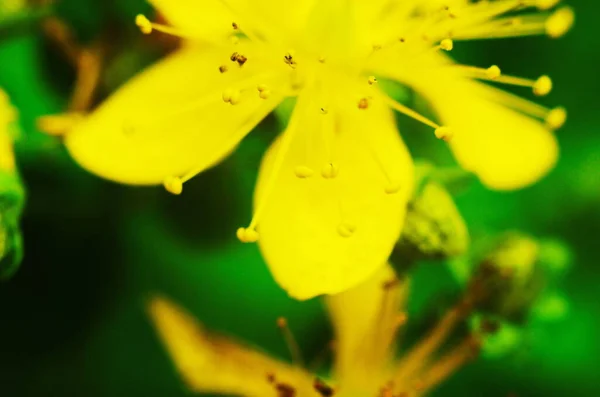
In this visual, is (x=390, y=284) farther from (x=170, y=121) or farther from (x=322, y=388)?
(x=170, y=121)

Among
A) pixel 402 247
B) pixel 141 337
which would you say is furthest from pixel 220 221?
pixel 402 247

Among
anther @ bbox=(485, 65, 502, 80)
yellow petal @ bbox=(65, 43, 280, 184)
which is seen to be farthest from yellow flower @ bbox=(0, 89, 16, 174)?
anther @ bbox=(485, 65, 502, 80)

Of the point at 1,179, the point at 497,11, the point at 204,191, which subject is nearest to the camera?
the point at 1,179

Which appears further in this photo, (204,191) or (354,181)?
(204,191)

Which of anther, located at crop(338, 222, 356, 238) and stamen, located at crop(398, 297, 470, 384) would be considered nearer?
anther, located at crop(338, 222, 356, 238)

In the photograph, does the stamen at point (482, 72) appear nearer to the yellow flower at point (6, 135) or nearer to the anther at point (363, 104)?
the anther at point (363, 104)

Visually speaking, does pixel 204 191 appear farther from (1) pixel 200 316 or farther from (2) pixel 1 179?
(2) pixel 1 179

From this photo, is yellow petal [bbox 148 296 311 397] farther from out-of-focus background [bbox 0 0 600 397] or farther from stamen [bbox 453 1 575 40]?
stamen [bbox 453 1 575 40]
